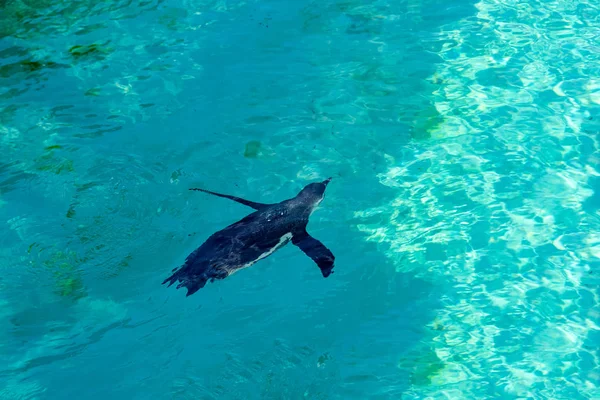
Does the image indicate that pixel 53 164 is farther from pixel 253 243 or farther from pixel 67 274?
pixel 253 243

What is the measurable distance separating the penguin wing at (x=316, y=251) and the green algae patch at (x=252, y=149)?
1816 millimetres

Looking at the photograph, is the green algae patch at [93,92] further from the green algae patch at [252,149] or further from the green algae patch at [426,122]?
the green algae patch at [426,122]

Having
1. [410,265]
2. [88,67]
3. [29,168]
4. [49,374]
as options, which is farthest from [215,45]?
[49,374]

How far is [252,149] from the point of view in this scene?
7766 mm

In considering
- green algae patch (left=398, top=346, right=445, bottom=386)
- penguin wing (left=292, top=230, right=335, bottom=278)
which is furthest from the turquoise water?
penguin wing (left=292, top=230, right=335, bottom=278)

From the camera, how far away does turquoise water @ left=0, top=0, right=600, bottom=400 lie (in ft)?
19.3

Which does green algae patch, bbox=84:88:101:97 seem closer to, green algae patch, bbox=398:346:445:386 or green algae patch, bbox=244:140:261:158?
green algae patch, bbox=244:140:261:158

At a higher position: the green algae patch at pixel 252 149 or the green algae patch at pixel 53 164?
the green algae patch at pixel 53 164

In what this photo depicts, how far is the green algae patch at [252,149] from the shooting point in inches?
302

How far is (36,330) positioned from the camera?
6.11m

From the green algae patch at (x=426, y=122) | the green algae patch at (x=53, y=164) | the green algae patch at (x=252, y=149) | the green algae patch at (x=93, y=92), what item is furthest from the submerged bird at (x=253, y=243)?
the green algae patch at (x=93, y=92)

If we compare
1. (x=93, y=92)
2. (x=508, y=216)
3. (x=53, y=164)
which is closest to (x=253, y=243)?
(x=508, y=216)

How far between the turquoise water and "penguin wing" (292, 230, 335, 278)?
1.43 feet

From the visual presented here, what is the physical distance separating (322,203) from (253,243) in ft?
4.70
